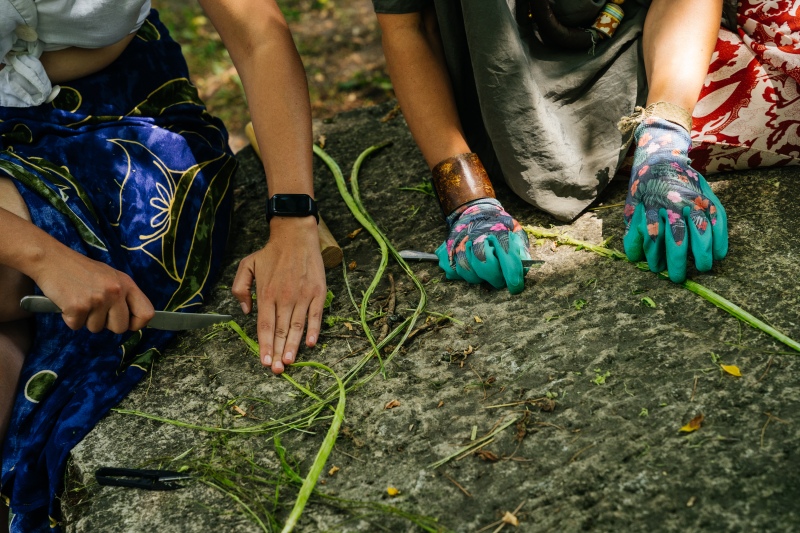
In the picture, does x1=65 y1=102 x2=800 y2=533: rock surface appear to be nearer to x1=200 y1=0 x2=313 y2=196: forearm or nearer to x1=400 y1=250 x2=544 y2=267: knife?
x1=400 y1=250 x2=544 y2=267: knife

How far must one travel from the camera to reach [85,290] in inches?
60.2

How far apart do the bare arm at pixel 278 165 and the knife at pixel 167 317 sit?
0.11 metres

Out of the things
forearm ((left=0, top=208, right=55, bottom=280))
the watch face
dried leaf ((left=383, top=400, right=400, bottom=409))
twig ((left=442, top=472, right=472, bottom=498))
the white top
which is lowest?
twig ((left=442, top=472, right=472, bottom=498))

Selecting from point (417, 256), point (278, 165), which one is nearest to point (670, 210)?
point (417, 256)

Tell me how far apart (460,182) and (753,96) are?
0.81 meters

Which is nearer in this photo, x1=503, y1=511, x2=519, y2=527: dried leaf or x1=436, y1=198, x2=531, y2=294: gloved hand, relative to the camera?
x1=503, y1=511, x2=519, y2=527: dried leaf

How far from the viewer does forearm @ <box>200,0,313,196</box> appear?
193 cm

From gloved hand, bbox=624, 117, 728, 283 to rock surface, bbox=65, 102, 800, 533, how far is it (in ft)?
0.20

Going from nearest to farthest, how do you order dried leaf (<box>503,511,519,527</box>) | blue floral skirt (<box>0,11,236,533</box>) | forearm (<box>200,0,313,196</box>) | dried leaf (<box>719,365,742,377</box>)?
dried leaf (<box>503,511,519,527</box>), dried leaf (<box>719,365,742,377</box>), blue floral skirt (<box>0,11,236,533</box>), forearm (<box>200,0,313,196</box>)

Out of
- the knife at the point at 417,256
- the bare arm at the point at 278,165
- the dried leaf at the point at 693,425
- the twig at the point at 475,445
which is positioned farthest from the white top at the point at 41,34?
the dried leaf at the point at 693,425

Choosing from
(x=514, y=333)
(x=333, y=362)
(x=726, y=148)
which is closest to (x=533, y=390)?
(x=514, y=333)

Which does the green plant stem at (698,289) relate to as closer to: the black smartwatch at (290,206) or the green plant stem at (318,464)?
the black smartwatch at (290,206)

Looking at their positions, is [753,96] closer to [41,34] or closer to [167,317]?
[167,317]

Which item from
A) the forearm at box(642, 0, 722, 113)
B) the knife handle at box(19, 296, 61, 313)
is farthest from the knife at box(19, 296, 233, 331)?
→ the forearm at box(642, 0, 722, 113)
